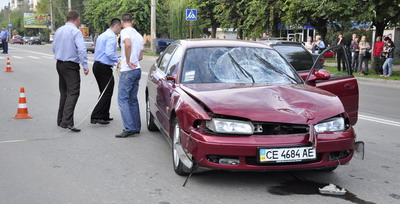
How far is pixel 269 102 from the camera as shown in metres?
4.42

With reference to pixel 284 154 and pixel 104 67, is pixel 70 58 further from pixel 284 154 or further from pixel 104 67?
pixel 284 154

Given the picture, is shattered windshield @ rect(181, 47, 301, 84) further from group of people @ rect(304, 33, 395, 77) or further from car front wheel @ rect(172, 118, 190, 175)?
group of people @ rect(304, 33, 395, 77)

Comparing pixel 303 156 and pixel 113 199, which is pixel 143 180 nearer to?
pixel 113 199

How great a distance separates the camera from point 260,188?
173 inches

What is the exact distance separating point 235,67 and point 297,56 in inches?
191

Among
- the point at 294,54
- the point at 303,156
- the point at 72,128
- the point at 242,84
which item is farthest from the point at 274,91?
the point at 294,54

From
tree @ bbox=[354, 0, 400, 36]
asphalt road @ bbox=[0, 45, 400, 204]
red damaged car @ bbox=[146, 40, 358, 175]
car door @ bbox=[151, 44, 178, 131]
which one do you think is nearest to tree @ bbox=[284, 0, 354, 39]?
tree @ bbox=[354, 0, 400, 36]

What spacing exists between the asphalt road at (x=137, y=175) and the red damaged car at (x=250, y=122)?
27 centimetres

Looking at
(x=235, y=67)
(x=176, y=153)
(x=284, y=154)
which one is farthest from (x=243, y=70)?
(x=284, y=154)

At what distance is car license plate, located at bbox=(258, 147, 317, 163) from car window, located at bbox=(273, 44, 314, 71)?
5630 mm

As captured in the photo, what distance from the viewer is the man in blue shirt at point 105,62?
7449mm

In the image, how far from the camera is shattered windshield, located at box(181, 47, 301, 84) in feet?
17.4

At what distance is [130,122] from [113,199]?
8.79ft

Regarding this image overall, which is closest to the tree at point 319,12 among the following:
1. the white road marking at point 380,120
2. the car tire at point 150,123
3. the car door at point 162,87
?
the white road marking at point 380,120
